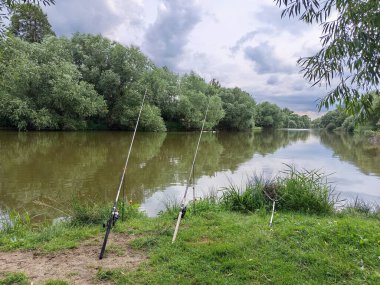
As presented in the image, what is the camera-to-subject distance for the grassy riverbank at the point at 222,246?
338 centimetres

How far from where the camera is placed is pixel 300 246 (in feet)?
13.6

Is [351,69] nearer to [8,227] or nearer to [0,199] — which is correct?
[8,227]

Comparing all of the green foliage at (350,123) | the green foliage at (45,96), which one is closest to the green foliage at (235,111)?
the green foliage at (350,123)

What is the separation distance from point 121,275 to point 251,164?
42.2 feet

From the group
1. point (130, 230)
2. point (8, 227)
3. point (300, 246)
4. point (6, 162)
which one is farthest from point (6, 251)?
point (6, 162)

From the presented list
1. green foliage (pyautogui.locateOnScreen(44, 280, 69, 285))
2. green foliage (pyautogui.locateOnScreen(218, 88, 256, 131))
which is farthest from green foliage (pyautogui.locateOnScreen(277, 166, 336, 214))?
green foliage (pyautogui.locateOnScreen(218, 88, 256, 131))

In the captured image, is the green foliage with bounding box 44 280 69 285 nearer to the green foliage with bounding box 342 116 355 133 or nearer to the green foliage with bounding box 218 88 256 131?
the green foliage with bounding box 342 116 355 133

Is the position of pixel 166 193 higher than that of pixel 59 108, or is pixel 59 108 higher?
pixel 59 108

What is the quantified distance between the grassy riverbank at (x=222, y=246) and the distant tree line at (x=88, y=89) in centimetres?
1428

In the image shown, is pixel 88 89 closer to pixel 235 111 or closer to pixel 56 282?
pixel 56 282

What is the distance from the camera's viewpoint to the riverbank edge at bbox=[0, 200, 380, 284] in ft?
11.1

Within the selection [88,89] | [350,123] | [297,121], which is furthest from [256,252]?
[297,121]

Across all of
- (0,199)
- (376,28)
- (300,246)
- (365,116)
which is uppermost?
(376,28)

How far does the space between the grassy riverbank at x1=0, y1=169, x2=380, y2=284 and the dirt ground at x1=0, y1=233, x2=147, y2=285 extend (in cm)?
3
